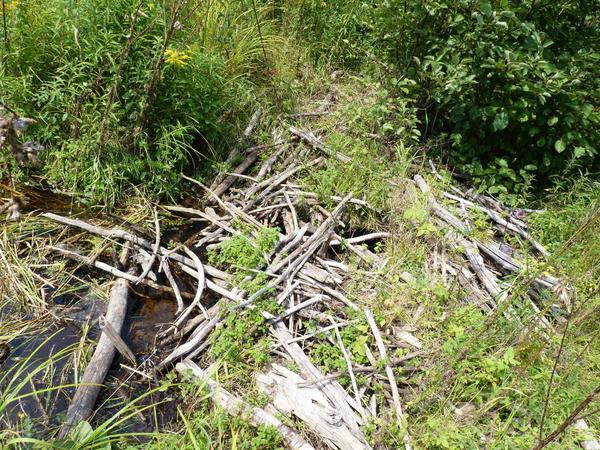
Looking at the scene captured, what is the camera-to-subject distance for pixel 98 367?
3.12 metres

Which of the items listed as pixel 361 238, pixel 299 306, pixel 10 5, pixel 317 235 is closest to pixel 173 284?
pixel 299 306

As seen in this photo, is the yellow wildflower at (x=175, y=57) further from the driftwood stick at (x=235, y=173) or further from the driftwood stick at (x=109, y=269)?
the driftwood stick at (x=109, y=269)

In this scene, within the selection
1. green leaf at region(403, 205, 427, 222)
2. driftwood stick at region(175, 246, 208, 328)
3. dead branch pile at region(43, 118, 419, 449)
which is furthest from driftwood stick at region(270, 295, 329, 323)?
green leaf at region(403, 205, 427, 222)

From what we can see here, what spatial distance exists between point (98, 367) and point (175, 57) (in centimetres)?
249

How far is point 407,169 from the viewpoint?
179 inches

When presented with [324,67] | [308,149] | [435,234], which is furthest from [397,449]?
[324,67]

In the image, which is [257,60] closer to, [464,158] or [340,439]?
[464,158]

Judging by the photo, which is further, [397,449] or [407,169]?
[407,169]

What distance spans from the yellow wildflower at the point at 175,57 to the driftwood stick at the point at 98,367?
182cm

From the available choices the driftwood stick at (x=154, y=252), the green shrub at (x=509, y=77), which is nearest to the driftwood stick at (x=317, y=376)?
the driftwood stick at (x=154, y=252)

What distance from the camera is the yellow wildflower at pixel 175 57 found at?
3.94m

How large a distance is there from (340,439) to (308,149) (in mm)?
2952

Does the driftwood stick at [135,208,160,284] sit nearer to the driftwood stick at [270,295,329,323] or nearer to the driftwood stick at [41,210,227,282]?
the driftwood stick at [41,210,227,282]

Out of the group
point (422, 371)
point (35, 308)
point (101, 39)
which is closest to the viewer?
point (422, 371)
